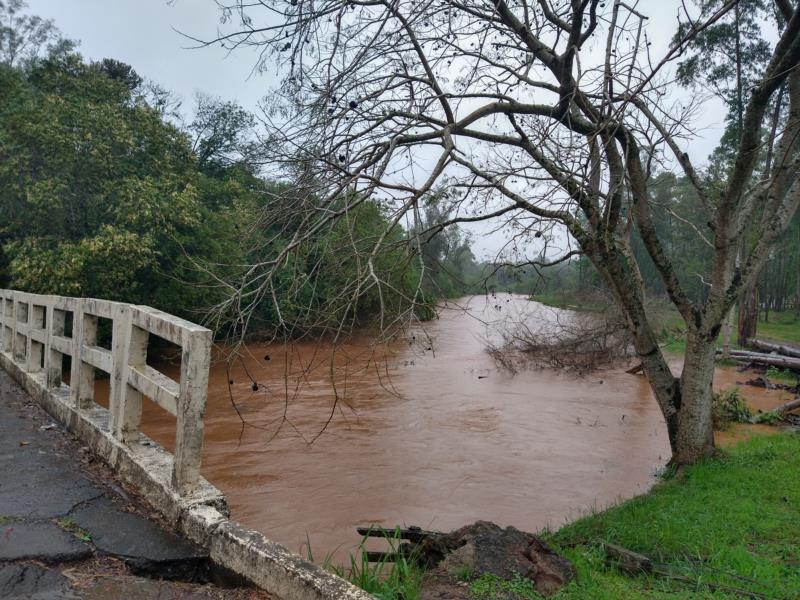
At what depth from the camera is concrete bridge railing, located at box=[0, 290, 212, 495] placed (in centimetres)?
336

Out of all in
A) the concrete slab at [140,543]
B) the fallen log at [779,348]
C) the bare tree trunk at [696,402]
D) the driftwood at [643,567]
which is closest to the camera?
the concrete slab at [140,543]

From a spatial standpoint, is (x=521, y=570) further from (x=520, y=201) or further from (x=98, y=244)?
(x=98, y=244)

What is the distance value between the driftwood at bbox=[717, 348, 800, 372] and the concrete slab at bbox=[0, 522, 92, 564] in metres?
18.2

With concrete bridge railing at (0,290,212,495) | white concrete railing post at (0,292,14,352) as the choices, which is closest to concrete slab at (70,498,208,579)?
concrete bridge railing at (0,290,212,495)

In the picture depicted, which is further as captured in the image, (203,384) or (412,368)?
(412,368)

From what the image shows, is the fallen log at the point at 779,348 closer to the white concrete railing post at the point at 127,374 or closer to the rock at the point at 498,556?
the rock at the point at 498,556

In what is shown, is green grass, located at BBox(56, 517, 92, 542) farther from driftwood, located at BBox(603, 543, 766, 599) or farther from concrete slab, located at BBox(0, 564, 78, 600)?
driftwood, located at BBox(603, 543, 766, 599)

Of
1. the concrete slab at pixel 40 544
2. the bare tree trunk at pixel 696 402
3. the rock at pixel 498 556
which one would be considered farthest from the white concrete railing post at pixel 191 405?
the bare tree trunk at pixel 696 402

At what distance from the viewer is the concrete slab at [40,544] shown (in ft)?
9.57

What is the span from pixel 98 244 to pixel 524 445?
1066 centimetres

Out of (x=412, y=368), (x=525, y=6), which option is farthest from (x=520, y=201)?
(x=412, y=368)

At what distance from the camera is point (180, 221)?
1566cm

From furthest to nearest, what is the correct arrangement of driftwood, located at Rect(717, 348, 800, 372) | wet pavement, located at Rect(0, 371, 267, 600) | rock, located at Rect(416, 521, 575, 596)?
driftwood, located at Rect(717, 348, 800, 372) < rock, located at Rect(416, 521, 575, 596) < wet pavement, located at Rect(0, 371, 267, 600)

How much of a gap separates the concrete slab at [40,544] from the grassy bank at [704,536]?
2.28m
